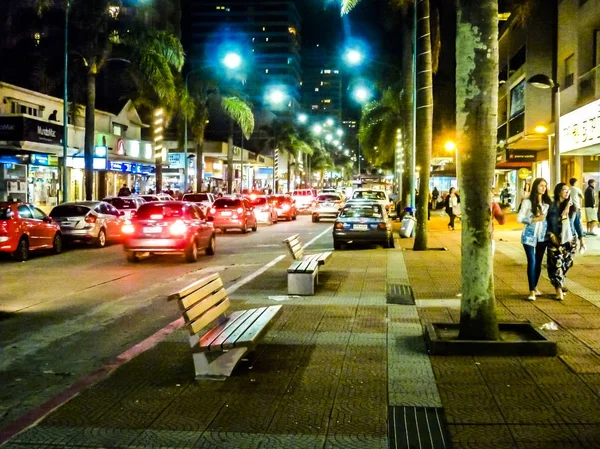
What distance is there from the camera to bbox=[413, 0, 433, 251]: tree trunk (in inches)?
856

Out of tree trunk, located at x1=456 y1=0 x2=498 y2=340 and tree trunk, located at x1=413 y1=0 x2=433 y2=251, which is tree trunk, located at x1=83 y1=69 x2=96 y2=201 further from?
tree trunk, located at x1=456 y1=0 x2=498 y2=340

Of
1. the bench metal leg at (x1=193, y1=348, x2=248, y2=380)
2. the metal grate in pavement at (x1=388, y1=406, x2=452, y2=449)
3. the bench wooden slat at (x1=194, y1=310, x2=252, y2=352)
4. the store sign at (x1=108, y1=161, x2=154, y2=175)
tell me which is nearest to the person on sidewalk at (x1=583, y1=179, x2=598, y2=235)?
the bench wooden slat at (x1=194, y1=310, x2=252, y2=352)

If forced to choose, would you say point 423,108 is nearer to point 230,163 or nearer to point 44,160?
point 44,160

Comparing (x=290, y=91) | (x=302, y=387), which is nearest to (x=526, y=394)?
(x=302, y=387)

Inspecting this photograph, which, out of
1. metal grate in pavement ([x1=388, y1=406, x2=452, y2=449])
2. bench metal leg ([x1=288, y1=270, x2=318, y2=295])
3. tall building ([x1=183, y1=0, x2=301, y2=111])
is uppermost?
tall building ([x1=183, y1=0, x2=301, y2=111])

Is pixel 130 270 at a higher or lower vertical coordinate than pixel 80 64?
lower

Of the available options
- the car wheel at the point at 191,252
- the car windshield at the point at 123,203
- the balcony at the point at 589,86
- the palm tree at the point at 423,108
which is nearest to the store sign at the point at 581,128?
the balcony at the point at 589,86

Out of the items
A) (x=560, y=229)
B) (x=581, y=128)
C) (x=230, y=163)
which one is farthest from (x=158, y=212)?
(x=230, y=163)

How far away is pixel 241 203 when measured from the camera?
1245 inches

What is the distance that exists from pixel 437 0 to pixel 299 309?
1550 centimetres

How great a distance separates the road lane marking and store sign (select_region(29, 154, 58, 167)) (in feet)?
85.5

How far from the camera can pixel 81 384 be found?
23.4 ft

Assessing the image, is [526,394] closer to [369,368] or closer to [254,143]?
[369,368]

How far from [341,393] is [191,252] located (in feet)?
41.9
